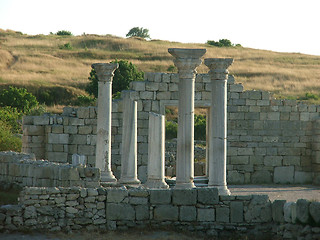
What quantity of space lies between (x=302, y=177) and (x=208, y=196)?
31.7 ft

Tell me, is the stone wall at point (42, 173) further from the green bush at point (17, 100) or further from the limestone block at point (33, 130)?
the green bush at point (17, 100)

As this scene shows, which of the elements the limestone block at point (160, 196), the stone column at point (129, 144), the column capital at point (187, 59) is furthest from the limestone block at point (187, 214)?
the stone column at point (129, 144)

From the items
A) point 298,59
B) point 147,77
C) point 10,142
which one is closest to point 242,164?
point 147,77

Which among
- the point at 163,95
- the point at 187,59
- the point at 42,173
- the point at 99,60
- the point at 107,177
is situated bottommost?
the point at 107,177

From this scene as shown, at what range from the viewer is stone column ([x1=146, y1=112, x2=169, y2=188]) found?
1677 cm

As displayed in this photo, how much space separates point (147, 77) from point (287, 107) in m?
5.13

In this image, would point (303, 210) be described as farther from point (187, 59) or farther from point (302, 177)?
point (302, 177)

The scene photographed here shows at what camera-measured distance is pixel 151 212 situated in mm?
13977

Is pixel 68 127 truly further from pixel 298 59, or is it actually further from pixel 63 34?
pixel 63 34

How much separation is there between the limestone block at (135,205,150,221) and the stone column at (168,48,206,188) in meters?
2.50

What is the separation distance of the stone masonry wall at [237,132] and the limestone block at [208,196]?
7620 mm

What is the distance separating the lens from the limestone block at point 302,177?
75.0 ft

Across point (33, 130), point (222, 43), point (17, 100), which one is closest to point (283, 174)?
point (33, 130)

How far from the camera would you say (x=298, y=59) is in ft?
218
